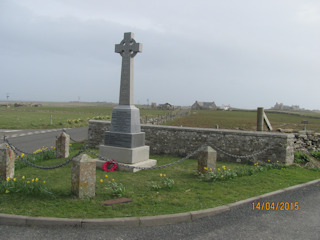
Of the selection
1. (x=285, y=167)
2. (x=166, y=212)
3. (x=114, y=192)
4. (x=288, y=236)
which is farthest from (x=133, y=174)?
(x=285, y=167)

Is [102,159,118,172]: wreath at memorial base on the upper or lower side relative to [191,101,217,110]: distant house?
lower

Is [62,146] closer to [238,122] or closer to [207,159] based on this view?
[207,159]

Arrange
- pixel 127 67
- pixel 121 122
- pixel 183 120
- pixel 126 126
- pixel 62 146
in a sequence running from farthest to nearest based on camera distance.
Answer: pixel 183 120 < pixel 62 146 < pixel 127 67 < pixel 121 122 < pixel 126 126

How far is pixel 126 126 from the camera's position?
920 centimetres

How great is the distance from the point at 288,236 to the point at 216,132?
21.4ft

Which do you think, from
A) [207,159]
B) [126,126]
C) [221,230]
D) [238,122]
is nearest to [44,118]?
[238,122]

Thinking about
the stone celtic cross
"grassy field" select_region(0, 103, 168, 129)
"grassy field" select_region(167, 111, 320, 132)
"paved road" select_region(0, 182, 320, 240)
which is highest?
the stone celtic cross

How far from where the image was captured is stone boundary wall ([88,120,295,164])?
9.84 meters

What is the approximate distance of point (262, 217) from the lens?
5227 mm

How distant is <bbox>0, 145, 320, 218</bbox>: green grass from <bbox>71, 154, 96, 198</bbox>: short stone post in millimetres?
179

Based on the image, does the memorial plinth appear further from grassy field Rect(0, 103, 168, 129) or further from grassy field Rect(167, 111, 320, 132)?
grassy field Rect(0, 103, 168, 129)

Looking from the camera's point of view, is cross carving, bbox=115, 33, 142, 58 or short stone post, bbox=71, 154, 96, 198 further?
cross carving, bbox=115, 33, 142, 58

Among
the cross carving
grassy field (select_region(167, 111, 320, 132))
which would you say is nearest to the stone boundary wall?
the cross carving

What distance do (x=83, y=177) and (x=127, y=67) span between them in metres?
4.87
